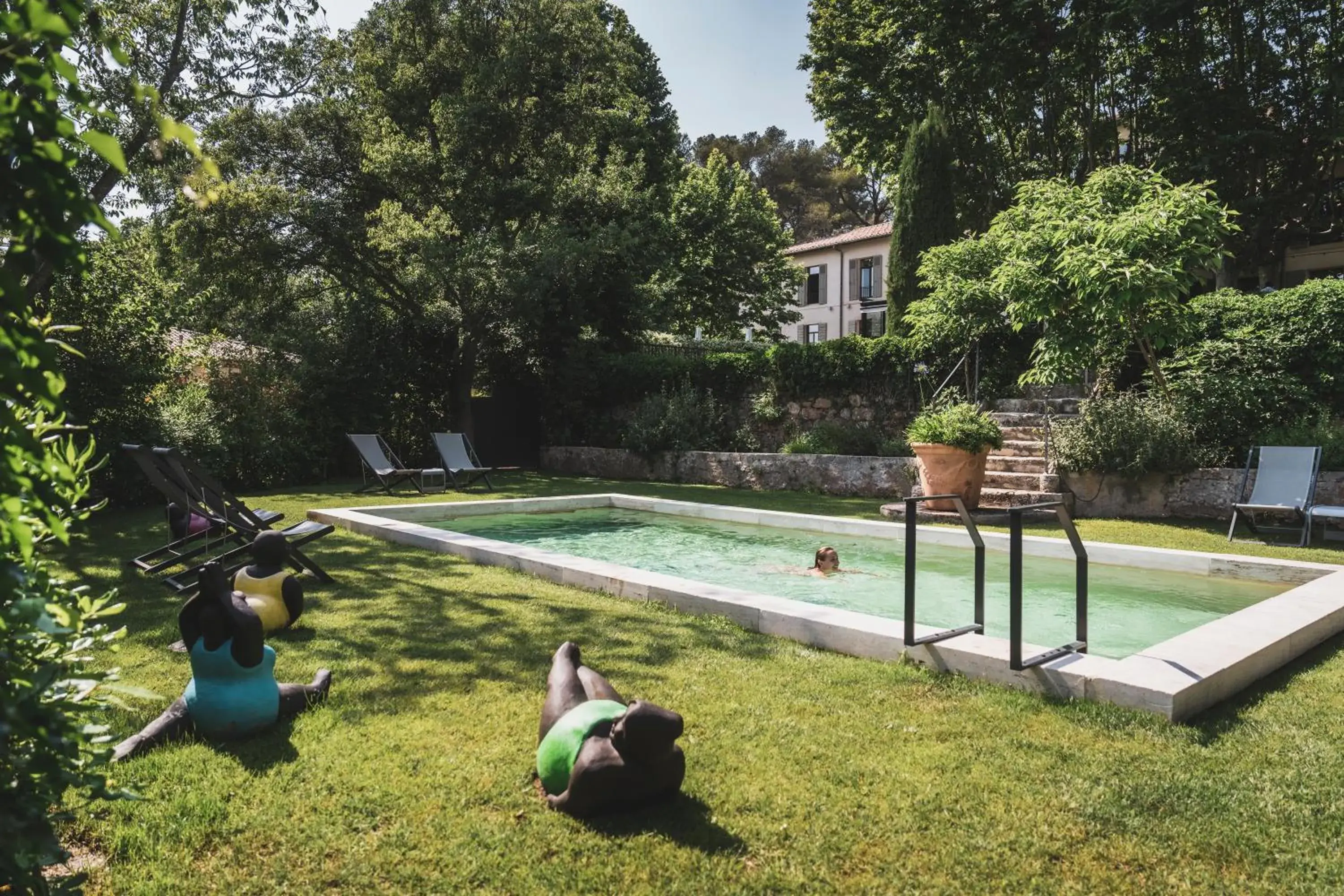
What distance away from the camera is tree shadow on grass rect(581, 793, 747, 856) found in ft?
7.37

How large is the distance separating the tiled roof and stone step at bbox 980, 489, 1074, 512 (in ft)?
78.9

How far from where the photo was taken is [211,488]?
18.8ft

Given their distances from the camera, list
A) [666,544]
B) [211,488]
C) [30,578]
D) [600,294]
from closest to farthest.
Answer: [30,578] < [211,488] < [666,544] < [600,294]

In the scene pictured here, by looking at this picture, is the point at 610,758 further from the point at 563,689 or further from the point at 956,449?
the point at 956,449

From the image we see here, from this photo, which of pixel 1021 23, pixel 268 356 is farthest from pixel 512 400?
pixel 1021 23

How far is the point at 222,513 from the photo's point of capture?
233 inches

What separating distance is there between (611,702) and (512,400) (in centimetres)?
1546

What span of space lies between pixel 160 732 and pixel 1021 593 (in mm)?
3412

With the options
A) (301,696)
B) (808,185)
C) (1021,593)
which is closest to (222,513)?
(301,696)

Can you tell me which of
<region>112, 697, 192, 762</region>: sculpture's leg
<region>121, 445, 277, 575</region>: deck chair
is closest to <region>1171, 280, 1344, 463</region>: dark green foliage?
<region>121, 445, 277, 575</region>: deck chair

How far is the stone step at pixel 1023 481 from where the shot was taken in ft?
31.9

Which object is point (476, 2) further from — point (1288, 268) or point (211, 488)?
point (1288, 268)

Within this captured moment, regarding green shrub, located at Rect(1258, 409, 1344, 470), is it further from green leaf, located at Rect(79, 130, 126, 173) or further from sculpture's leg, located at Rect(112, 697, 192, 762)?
green leaf, located at Rect(79, 130, 126, 173)

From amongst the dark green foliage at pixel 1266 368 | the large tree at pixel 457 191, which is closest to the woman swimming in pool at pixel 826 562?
the dark green foliage at pixel 1266 368
